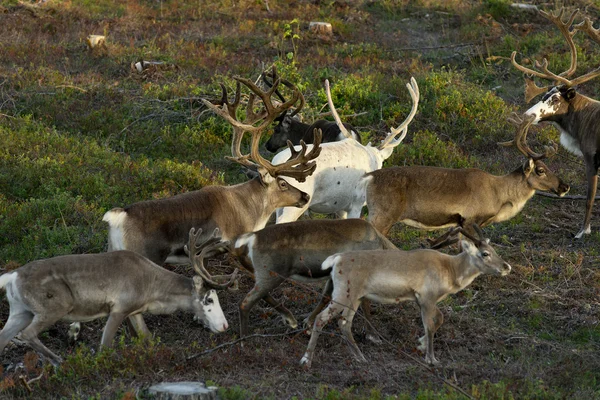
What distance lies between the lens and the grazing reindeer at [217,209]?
7926 millimetres

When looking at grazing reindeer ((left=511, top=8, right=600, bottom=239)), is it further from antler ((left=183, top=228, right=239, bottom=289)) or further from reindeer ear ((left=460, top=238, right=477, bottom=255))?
antler ((left=183, top=228, right=239, bottom=289))

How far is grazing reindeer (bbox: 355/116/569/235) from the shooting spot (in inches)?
367

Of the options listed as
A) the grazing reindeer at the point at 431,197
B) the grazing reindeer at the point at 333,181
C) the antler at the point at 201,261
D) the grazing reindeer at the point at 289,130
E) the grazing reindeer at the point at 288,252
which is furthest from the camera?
the grazing reindeer at the point at 289,130

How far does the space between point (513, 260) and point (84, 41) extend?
11.4 meters

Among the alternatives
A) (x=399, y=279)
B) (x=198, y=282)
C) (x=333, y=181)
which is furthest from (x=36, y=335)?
(x=333, y=181)

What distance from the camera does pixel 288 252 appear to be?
7.72 metres

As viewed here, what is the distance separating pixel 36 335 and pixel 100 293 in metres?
0.56

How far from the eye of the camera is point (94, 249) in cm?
913

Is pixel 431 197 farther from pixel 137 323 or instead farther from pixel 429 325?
pixel 137 323

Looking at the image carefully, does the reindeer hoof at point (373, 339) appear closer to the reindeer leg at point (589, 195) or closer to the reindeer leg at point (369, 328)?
the reindeer leg at point (369, 328)

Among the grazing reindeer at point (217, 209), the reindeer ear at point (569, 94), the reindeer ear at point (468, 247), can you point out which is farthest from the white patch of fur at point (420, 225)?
the reindeer ear at point (569, 94)

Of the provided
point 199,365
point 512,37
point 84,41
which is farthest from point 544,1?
point 199,365

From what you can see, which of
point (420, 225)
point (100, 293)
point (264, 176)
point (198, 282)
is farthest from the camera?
point (420, 225)

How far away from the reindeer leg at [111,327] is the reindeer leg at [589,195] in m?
5.77
